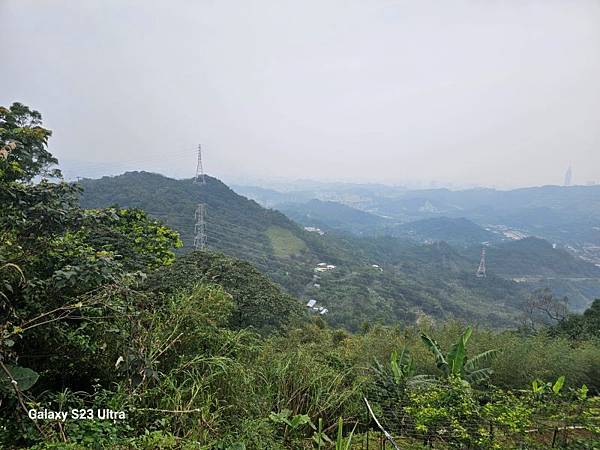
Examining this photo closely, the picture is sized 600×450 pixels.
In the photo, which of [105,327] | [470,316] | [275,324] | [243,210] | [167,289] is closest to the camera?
[105,327]

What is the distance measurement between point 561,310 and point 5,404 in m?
24.1

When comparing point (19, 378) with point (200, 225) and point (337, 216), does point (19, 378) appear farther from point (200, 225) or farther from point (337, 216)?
point (337, 216)

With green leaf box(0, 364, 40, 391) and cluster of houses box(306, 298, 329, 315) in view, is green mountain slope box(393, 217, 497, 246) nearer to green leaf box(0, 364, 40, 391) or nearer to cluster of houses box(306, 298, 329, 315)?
cluster of houses box(306, 298, 329, 315)

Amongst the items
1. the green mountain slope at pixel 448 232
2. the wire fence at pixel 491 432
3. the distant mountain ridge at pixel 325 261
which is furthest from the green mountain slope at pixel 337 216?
the wire fence at pixel 491 432

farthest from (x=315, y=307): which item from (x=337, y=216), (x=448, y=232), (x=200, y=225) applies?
(x=337, y=216)

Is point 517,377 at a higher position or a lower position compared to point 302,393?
lower

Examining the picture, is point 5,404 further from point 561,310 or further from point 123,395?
point 561,310

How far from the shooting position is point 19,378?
2.16 metres

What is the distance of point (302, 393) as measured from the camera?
355cm

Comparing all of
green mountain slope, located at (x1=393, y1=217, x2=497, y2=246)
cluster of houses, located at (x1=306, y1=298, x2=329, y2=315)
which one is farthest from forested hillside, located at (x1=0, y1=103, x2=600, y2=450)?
green mountain slope, located at (x1=393, y1=217, x2=497, y2=246)

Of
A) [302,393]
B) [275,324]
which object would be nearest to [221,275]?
[275,324]

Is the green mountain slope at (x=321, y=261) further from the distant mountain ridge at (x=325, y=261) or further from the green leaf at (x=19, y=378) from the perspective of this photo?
the green leaf at (x=19, y=378)

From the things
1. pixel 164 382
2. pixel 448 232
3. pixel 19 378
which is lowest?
pixel 448 232

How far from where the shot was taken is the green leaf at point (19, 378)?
2129mm
